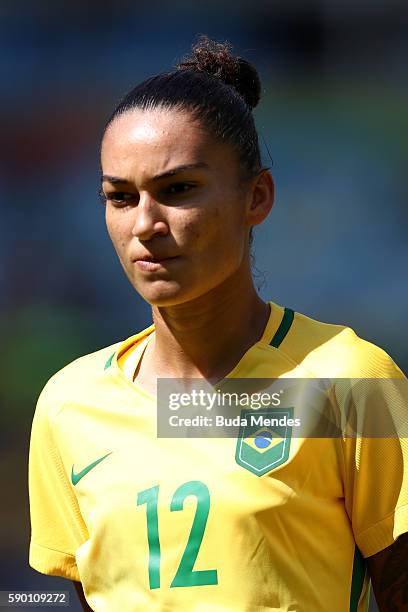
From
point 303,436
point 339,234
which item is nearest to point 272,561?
point 303,436

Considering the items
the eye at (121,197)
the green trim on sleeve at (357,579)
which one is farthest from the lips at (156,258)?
the green trim on sleeve at (357,579)

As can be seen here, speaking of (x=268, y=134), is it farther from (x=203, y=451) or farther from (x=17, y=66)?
(x=203, y=451)

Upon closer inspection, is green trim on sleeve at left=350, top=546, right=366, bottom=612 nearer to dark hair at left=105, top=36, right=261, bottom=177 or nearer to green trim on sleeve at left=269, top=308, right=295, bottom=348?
green trim on sleeve at left=269, top=308, right=295, bottom=348

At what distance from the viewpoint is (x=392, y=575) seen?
1.64 m

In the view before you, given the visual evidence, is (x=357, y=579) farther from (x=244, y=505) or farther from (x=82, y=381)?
(x=82, y=381)

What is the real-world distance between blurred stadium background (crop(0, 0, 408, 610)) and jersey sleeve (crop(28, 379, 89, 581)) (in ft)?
5.31

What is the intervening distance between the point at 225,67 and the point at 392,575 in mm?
933

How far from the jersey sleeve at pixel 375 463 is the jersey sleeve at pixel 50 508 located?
52cm

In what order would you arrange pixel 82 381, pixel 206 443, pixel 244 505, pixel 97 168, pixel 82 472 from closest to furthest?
1. pixel 244 505
2. pixel 206 443
3. pixel 82 472
4. pixel 82 381
5. pixel 97 168

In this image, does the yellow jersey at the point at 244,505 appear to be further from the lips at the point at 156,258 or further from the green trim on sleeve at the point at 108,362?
the lips at the point at 156,258

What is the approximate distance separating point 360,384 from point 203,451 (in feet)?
0.90

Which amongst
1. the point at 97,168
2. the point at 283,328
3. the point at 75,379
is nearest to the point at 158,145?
the point at 283,328

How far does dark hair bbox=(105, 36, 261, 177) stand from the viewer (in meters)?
1.73

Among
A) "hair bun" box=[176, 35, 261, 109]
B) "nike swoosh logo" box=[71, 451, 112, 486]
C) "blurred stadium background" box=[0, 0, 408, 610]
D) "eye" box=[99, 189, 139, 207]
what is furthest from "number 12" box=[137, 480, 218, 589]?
"blurred stadium background" box=[0, 0, 408, 610]
